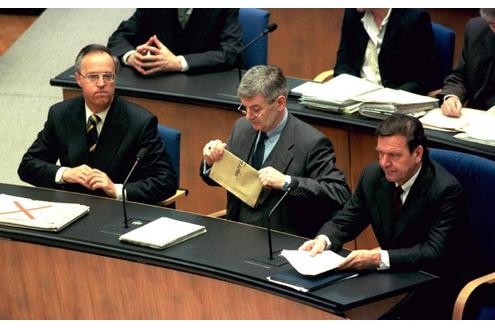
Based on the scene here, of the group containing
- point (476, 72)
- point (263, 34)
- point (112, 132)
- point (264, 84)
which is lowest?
point (112, 132)

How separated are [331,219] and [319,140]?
35cm

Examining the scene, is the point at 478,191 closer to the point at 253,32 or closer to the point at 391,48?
the point at 391,48

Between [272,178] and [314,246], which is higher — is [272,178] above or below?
above

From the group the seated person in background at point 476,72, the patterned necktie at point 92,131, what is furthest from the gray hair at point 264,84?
the seated person in background at point 476,72

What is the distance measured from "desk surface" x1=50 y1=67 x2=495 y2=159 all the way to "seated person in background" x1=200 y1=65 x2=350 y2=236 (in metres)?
0.54

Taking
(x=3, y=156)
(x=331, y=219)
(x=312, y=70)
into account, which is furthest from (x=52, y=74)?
(x=331, y=219)

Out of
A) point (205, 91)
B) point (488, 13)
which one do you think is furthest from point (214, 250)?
point (488, 13)

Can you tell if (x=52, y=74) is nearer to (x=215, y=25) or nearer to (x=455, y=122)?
(x=215, y=25)

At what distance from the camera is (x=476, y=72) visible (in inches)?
217

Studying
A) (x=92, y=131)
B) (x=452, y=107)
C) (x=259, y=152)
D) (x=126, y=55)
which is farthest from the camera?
(x=126, y=55)

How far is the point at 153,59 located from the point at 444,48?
1.49m

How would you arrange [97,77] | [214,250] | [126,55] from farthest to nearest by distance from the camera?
[126,55] < [97,77] < [214,250]

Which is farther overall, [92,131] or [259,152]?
[92,131]

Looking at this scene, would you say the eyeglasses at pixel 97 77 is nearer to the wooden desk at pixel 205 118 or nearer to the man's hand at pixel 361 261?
the wooden desk at pixel 205 118
